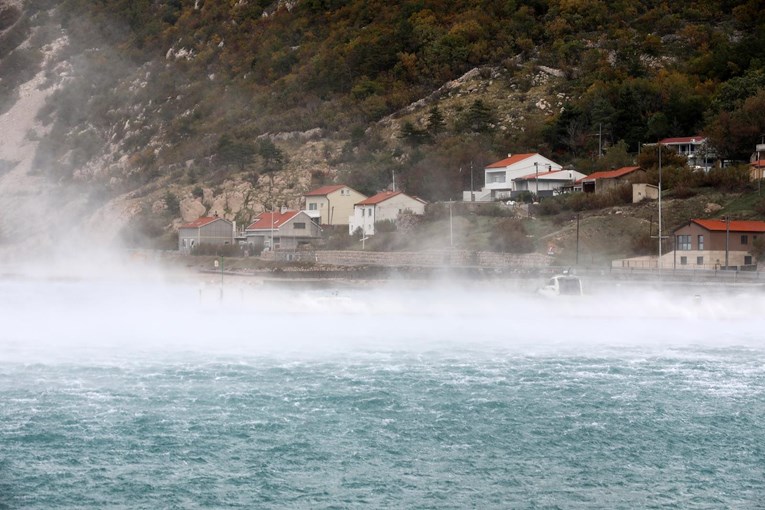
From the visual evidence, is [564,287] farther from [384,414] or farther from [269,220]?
[269,220]

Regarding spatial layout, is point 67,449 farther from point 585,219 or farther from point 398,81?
point 398,81

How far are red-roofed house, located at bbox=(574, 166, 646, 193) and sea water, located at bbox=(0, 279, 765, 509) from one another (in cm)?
3695

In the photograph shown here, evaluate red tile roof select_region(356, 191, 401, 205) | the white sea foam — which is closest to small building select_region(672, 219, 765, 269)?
the white sea foam

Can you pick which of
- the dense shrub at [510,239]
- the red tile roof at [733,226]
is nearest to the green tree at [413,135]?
the dense shrub at [510,239]

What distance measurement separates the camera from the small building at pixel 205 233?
104m

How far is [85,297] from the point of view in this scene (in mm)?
74125

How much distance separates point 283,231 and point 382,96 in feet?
139

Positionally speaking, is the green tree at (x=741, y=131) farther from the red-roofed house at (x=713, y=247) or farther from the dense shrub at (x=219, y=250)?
the dense shrub at (x=219, y=250)

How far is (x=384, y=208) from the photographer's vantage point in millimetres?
95188

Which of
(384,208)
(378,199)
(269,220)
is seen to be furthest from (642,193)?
(269,220)

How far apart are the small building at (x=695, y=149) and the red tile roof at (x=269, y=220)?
34.7m

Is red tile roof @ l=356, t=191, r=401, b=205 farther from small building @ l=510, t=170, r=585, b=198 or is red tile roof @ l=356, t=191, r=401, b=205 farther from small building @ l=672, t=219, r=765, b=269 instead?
small building @ l=672, t=219, r=765, b=269

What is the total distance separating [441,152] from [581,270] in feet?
155

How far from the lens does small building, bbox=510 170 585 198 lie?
96375 mm
